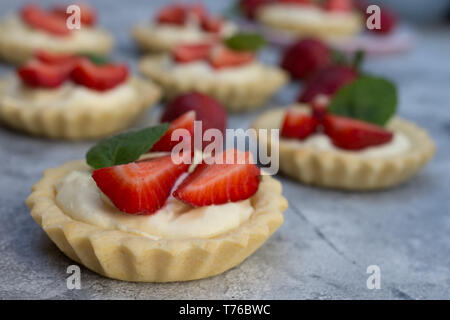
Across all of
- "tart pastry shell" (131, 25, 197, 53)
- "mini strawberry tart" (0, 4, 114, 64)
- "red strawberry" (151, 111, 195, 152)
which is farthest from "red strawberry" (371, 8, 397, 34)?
"red strawberry" (151, 111, 195, 152)

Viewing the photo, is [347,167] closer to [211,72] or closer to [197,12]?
[211,72]

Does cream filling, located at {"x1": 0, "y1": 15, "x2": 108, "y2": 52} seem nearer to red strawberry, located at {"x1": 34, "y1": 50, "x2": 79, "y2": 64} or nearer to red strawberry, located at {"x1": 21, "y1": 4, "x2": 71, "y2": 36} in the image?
red strawberry, located at {"x1": 21, "y1": 4, "x2": 71, "y2": 36}

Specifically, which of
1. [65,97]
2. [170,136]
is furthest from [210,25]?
[170,136]

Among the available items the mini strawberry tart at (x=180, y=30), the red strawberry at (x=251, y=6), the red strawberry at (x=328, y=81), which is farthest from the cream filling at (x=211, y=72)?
the red strawberry at (x=251, y=6)

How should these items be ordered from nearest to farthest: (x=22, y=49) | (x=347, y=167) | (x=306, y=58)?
(x=347, y=167)
(x=22, y=49)
(x=306, y=58)

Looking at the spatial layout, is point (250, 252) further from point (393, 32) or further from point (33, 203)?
point (393, 32)

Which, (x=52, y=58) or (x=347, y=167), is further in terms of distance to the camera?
(x=52, y=58)

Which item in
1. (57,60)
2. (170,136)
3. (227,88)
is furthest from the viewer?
(227,88)
